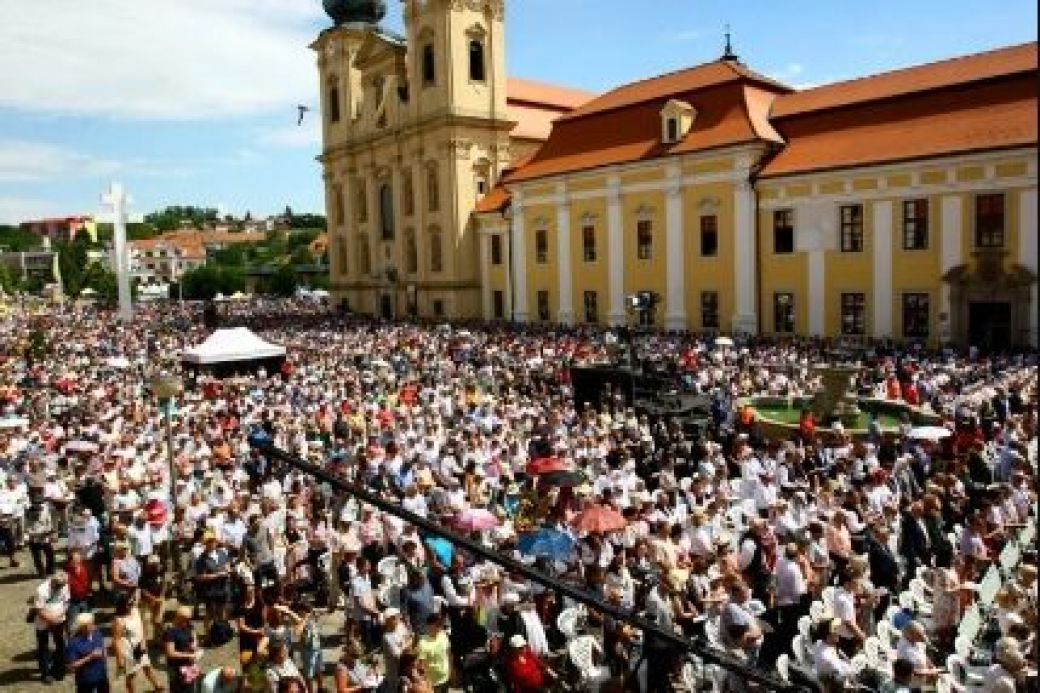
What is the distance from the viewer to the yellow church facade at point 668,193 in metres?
28.3

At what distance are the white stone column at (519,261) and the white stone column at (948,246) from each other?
23.0m

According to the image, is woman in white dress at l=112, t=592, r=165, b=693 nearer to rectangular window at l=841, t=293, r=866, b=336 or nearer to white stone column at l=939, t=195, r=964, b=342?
white stone column at l=939, t=195, r=964, b=342

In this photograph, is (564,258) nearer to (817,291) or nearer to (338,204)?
(817,291)

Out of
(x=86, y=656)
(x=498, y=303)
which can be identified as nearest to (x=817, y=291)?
(x=498, y=303)

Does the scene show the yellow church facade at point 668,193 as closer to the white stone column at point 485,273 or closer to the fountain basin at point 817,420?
the white stone column at point 485,273

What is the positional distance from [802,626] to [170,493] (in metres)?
9.65

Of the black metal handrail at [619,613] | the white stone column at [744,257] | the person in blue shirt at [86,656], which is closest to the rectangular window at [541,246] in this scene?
the white stone column at [744,257]

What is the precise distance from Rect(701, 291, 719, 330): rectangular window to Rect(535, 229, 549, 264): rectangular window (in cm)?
1054

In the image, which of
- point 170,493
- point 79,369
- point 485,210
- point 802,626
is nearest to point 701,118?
point 485,210

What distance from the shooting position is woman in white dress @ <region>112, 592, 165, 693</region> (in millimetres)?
9383

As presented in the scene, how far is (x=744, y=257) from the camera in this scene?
36.8 meters

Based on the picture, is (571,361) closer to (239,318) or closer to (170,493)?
(170,493)

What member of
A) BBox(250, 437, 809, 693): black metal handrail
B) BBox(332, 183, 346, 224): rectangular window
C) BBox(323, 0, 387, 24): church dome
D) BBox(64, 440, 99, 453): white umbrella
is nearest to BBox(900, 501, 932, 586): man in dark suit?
BBox(250, 437, 809, 693): black metal handrail

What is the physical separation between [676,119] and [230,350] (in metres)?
22.9
